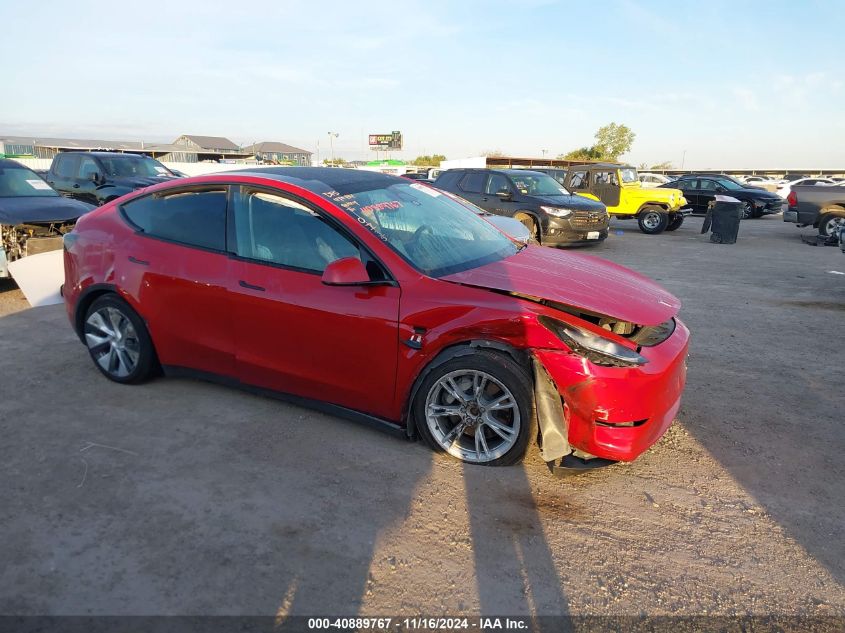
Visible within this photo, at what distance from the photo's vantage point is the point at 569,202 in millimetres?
11953

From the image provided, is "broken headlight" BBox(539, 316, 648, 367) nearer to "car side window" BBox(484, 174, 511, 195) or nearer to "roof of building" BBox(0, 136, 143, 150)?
"car side window" BBox(484, 174, 511, 195)

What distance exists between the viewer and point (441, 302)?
319 centimetres

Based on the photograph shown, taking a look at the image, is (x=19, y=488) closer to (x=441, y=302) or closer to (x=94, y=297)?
(x=94, y=297)

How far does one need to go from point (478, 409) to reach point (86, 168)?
12.1 m

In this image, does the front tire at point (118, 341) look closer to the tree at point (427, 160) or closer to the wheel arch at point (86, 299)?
the wheel arch at point (86, 299)

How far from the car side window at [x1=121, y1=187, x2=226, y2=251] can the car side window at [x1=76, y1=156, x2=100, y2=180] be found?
9229 millimetres

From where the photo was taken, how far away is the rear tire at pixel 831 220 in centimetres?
1389

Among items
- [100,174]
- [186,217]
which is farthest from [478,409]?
[100,174]

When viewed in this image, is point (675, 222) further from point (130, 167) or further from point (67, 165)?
point (67, 165)

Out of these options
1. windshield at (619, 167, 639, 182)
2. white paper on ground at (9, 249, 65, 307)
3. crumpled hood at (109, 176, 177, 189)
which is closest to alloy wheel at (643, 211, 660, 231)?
windshield at (619, 167, 639, 182)

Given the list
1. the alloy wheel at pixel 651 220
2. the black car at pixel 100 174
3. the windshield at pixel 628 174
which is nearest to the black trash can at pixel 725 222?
the alloy wheel at pixel 651 220

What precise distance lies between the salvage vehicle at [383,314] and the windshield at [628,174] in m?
14.3

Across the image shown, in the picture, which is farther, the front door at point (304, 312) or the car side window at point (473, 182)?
the car side window at point (473, 182)

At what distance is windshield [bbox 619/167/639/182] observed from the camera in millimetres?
17234
